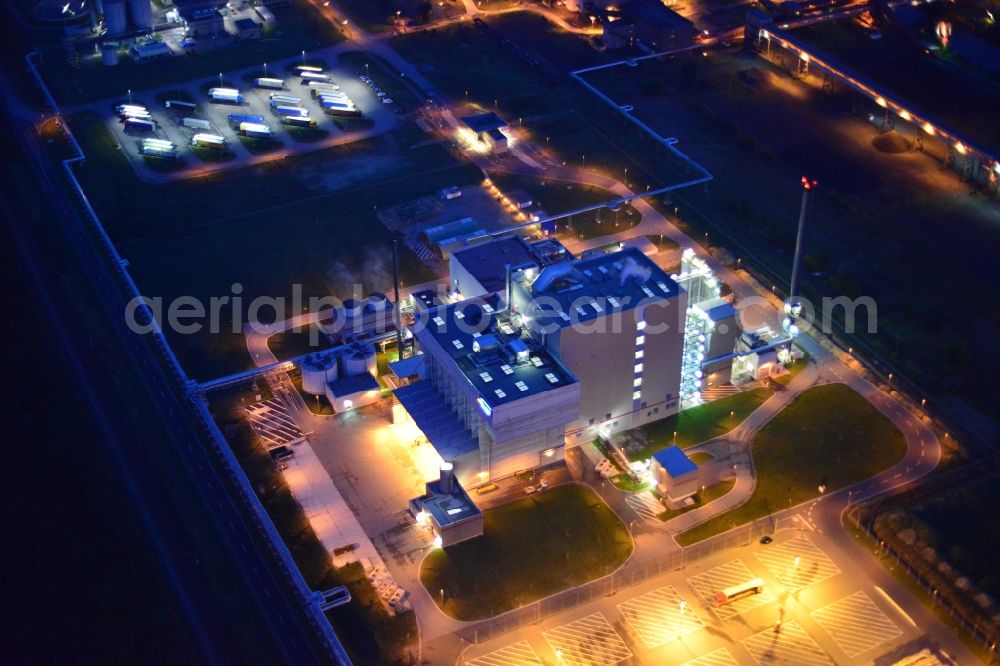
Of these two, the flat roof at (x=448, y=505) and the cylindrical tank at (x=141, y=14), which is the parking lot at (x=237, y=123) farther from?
the flat roof at (x=448, y=505)

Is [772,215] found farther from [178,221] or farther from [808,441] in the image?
[178,221]

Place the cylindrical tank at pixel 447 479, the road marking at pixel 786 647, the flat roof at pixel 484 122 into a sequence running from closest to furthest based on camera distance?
the road marking at pixel 786 647 < the cylindrical tank at pixel 447 479 < the flat roof at pixel 484 122

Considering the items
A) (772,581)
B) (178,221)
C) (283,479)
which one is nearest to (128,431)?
(283,479)

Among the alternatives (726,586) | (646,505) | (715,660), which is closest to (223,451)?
(646,505)

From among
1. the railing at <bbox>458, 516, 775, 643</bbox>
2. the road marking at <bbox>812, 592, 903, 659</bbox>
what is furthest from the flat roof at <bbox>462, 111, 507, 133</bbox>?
the road marking at <bbox>812, 592, 903, 659</bbox>

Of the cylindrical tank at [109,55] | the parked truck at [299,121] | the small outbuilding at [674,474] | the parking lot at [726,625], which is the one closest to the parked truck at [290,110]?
the parked truck at [299,121]

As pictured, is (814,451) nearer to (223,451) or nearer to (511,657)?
(511,657)

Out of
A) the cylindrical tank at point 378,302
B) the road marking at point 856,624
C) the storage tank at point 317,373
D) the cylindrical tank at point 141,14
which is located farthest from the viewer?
the cylindrical tank at point 141,14
